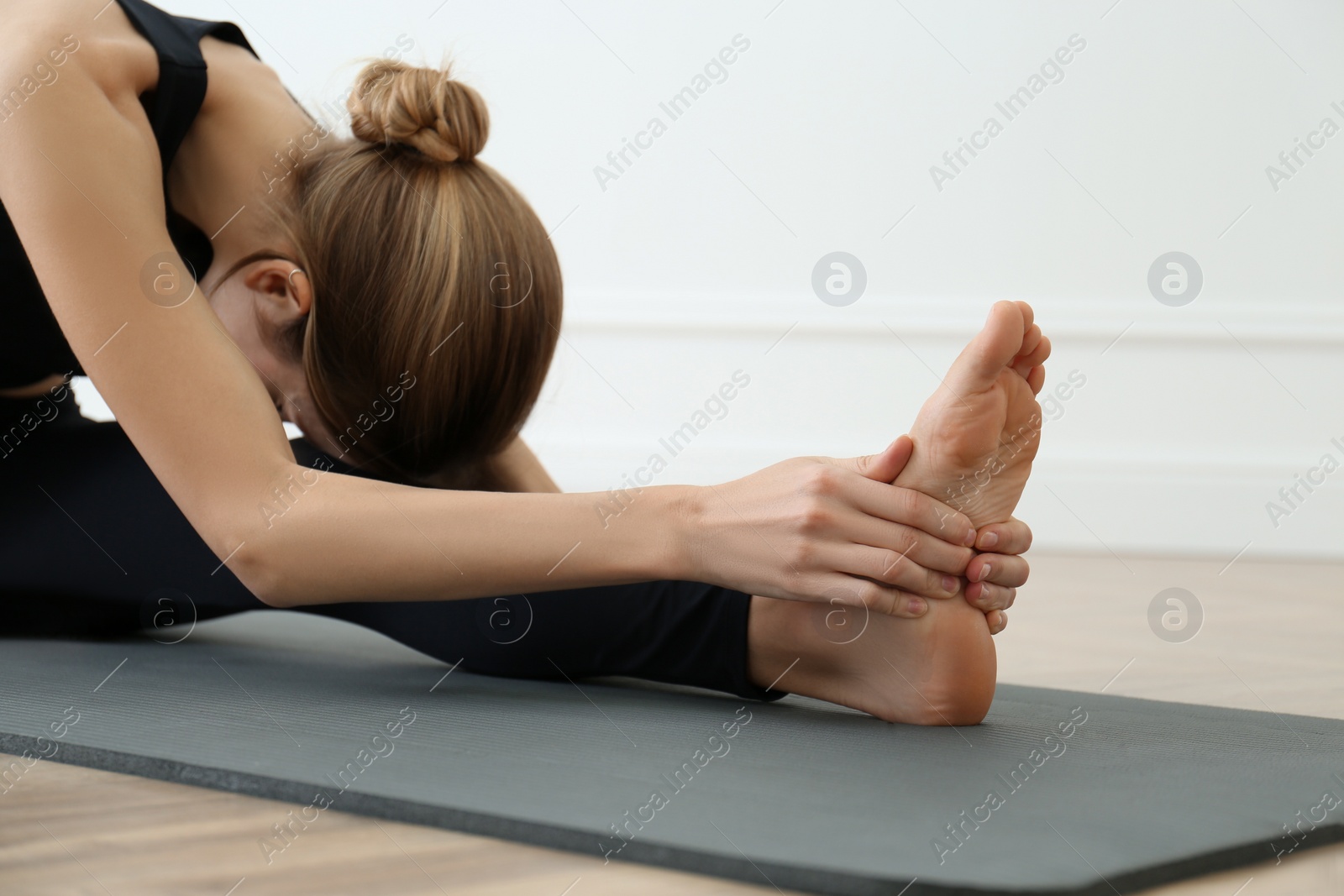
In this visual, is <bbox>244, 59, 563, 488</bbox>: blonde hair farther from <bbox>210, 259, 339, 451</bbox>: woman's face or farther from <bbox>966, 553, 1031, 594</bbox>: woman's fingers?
<bbox>966, 553, 1031, 594</bbox>: woman's fingers

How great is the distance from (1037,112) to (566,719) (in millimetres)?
2290

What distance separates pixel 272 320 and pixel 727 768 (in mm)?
546

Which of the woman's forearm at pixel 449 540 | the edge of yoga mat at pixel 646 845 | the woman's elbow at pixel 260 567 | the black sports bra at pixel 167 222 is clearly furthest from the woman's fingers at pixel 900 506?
the black sports bra at pixel 167 222

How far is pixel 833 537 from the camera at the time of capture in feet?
2.62

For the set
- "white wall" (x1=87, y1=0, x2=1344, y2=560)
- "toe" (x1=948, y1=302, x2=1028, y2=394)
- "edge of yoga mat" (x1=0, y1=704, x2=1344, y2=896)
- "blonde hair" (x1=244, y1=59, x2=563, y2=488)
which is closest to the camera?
"edge of yoga mat" (x1=0, y1=704, x2=1344, y2=896)

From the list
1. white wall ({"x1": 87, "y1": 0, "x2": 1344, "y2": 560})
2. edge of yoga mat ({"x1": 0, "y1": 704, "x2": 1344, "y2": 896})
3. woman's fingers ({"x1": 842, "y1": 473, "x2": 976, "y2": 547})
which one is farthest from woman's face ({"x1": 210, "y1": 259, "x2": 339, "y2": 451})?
white wall ({"x1": 87, "y1": 0, "x2": 1344, "y2": 560})

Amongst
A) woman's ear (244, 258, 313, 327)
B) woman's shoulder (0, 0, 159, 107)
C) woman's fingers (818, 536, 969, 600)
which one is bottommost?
woman's ear (244, 258, 313, 327)

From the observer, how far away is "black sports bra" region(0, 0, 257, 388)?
0.94 meters

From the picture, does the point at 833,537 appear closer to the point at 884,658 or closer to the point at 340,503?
the point at 884,658

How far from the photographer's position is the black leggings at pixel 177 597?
0.96 m

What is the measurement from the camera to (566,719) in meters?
0.85

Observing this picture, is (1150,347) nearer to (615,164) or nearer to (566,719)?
(615,164)

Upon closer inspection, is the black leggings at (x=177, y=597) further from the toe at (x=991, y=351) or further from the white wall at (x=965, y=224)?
the white wall at (x=965, y=224)

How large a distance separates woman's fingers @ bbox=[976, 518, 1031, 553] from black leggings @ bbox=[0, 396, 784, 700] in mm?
188
